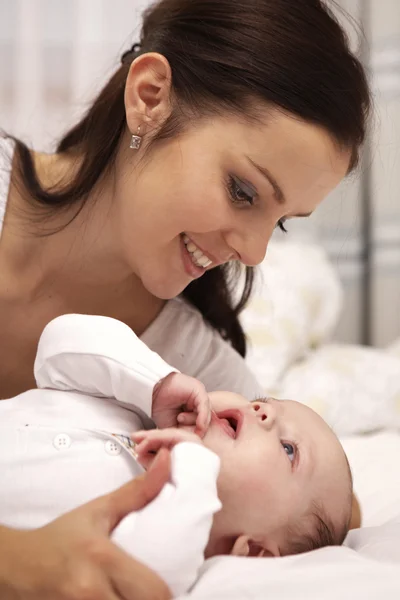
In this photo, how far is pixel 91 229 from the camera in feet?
4.99

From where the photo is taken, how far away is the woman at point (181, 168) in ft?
4.19

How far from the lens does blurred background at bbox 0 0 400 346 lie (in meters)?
2.82

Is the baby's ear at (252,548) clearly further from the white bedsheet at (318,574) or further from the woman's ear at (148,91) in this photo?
the woman's ear at (148,91)

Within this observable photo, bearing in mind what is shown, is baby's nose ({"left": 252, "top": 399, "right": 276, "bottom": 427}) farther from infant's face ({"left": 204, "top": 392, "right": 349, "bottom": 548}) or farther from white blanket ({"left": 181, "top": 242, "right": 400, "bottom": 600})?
white blanket ({"left": 181, "top": 242, "right": 400, "bottom": 600})

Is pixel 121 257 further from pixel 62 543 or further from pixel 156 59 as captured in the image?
pixel 62 543

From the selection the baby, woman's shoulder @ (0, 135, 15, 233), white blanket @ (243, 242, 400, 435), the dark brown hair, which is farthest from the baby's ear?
white blanket @ (243, 242, 400, 435)

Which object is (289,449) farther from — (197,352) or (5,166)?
(5,166)

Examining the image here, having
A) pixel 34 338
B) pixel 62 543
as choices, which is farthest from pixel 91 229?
pixel 62 543

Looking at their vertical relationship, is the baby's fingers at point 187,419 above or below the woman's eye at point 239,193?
below

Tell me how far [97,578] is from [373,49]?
282cm

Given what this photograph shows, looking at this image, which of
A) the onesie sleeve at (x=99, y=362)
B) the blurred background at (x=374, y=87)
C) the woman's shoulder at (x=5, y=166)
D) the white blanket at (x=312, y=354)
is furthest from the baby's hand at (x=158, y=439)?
the blurred background at (x=374, y=87)

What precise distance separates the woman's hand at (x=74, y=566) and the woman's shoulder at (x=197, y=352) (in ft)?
2.41

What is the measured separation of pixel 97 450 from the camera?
3.61 feet

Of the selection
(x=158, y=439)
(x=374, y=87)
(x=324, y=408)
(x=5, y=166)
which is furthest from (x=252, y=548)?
(x=374, y=87)
